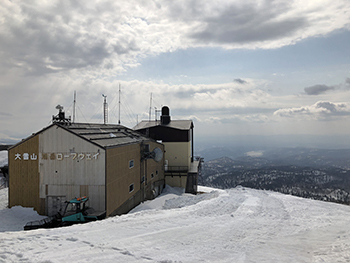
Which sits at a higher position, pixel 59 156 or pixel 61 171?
pixel 59 156

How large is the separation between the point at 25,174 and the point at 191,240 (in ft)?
58.3

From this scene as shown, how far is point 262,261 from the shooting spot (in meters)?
10.3

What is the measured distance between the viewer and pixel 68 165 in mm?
21891

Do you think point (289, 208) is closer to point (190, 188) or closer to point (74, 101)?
point (190, 188)

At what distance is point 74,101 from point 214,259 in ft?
85.4

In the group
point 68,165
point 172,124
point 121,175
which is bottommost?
point 121,175

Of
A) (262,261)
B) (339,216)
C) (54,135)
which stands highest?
(54,135)

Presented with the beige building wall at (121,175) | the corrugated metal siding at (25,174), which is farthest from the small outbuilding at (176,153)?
the corrugated metal siding at (25,174)

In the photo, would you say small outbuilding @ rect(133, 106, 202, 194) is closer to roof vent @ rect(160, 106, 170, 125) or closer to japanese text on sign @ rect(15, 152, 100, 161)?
roof vent @ rect(160, 106, 170, 125)

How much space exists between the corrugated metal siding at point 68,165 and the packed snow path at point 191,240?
6632 mm

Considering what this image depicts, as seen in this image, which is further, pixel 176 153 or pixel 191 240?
pixel 176 153

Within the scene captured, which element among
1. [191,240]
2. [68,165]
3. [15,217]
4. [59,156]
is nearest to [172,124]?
[68,165]

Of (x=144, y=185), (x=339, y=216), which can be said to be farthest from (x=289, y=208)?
(x=144, y=185)

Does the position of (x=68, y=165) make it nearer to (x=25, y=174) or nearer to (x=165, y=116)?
(x=25, y=174)
